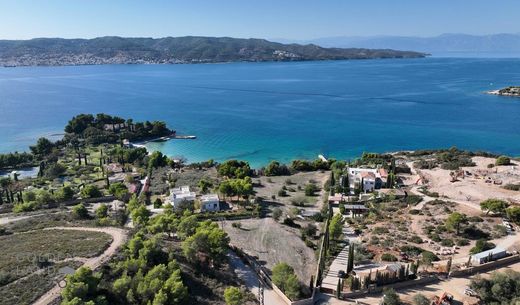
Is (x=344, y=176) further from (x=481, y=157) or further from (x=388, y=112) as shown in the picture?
(x=388, y=112)

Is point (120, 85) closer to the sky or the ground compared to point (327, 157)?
closer to the sky

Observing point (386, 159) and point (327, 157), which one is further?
point (327, 157)

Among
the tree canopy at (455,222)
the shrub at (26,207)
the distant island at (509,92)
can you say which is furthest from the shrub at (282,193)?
the distant island at (509,92)

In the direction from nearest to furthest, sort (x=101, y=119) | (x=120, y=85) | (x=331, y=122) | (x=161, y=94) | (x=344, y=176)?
1. (x=344, y=176)
2. (x=101, y=119)
3. (x=331, y=122)
4. (x=161, y=94)
5. (x=120, y=85)

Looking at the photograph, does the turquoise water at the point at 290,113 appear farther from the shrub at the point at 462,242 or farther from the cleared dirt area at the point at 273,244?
the shrub at the point at 462,242

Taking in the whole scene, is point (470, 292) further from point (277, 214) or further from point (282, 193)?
point (282, 193)

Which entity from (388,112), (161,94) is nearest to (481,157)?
(388,112)

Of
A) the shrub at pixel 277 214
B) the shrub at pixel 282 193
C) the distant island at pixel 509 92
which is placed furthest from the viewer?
the distant island at pixel 509 92
